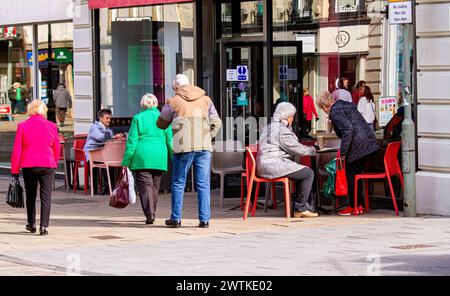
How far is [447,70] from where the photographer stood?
46.4 ft

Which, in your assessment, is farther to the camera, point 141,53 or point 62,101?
point 62,101

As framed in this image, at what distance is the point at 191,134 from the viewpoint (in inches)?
520

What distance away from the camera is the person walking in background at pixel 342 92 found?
1553 centimetres

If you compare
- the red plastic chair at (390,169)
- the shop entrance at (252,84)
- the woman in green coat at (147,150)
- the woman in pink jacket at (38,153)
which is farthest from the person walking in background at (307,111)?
the woman in pink jacket at (38,153)

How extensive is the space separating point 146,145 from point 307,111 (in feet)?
13.4

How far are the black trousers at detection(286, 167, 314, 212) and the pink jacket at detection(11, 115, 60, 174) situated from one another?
3.05 metres

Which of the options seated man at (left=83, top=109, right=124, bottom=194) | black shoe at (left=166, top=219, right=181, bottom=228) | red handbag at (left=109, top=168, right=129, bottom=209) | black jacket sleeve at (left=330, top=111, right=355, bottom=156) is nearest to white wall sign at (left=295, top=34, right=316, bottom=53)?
A: black jacket sleeve at (left=330, top=111, right=355, bottom=156)

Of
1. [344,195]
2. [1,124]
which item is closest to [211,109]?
[344,195]

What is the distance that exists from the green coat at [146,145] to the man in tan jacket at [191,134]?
0.41 metres

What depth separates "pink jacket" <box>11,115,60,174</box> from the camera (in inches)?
512

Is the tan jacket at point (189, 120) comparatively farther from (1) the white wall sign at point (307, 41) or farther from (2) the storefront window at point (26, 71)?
(2) the storefront window at point (26, 71)

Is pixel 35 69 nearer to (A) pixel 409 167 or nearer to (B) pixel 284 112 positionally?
(B) pixel 284 112

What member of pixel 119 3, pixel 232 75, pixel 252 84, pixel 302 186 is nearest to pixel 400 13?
pixel 302 186

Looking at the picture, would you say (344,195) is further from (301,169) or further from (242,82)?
(242,82)
